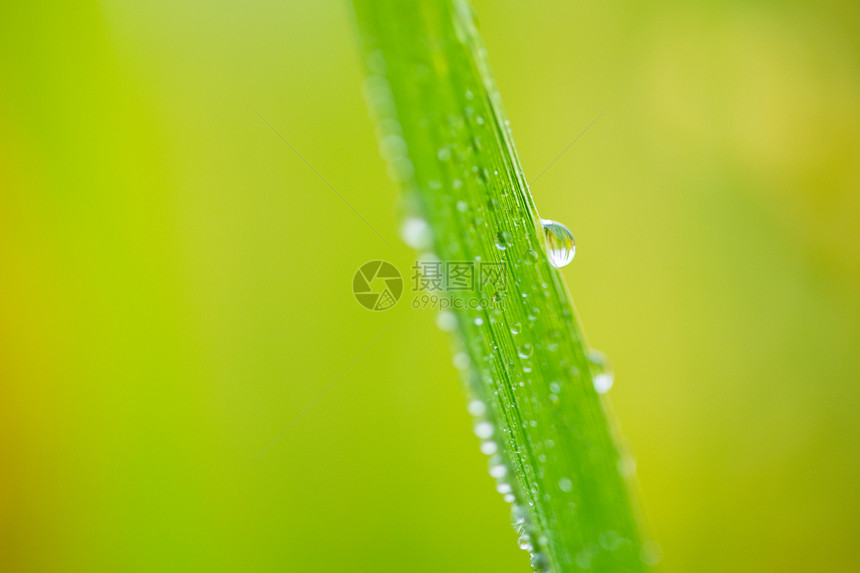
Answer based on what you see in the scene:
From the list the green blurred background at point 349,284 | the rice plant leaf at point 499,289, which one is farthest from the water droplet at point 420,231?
the green blurred background at point 349,284

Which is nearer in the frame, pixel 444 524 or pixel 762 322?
pixel 444 524

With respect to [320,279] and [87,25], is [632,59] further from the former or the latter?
[87,25]

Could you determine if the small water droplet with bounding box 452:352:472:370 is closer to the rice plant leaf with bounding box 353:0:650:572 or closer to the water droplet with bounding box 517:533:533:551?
the rice plant leaf with bounding box 353:0:650:572

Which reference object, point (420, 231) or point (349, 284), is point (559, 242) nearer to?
point (420, 231)

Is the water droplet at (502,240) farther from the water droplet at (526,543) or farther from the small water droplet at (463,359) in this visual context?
the water droplet at (526,543)

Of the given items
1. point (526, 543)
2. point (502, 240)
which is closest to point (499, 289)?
point (502, 240)

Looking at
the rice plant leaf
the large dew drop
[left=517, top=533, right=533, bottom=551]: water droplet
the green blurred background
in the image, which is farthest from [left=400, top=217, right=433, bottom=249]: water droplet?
the green blurred background

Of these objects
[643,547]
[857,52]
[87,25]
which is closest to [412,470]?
[643,547]

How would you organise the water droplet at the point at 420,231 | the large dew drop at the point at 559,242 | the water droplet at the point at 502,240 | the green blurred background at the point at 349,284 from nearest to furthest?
the water droplet at the point at 420,231 < the water droplet at the point at 502,240 < the large dew drop at the point at 559,242 < the green blurred background at the point at 349,284

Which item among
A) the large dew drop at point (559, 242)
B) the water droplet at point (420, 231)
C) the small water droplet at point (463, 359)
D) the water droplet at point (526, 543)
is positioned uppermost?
the large dew drop at point (559, 242)
